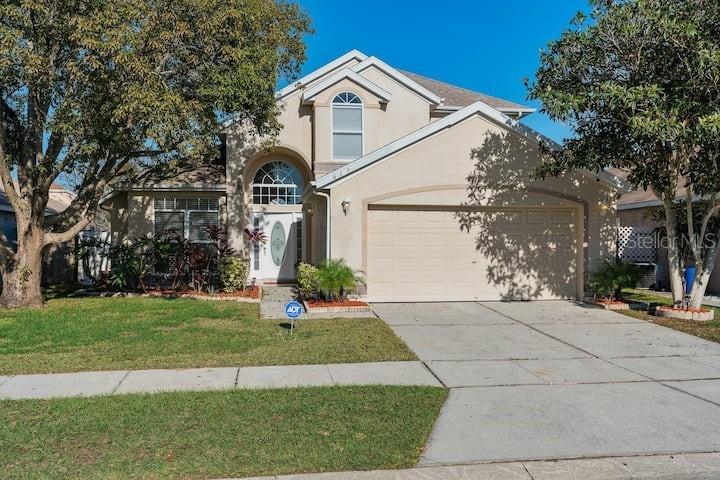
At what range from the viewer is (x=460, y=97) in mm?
19344

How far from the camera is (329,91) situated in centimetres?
1603

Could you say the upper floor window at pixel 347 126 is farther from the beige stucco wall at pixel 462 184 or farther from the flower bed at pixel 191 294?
the flower bed at pixel 191 294

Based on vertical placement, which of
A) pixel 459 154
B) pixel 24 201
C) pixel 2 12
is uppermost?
pixel 2 12

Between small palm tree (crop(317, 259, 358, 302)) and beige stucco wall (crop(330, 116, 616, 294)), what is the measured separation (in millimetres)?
652

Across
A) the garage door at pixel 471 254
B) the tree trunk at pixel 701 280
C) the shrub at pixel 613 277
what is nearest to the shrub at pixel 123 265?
the garage door at pixel 471 254

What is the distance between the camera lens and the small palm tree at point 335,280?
11.7 metres

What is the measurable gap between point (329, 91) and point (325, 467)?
13432 mm

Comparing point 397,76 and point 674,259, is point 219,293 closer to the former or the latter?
point 397,76

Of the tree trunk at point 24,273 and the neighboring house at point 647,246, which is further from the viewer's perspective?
the neighboring house at point 647,246

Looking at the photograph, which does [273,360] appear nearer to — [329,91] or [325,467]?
[325,467]

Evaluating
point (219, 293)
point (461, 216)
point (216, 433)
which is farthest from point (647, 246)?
point (216, 433)

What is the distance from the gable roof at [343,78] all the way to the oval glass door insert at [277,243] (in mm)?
4228

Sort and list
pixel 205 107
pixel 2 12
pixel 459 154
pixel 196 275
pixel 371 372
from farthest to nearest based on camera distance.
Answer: pixel 196 275, pixel 459 154, pixel 205 107, pixel 2 12, pixel 371 372

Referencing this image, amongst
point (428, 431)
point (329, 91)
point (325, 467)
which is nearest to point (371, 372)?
point (428, 431)
